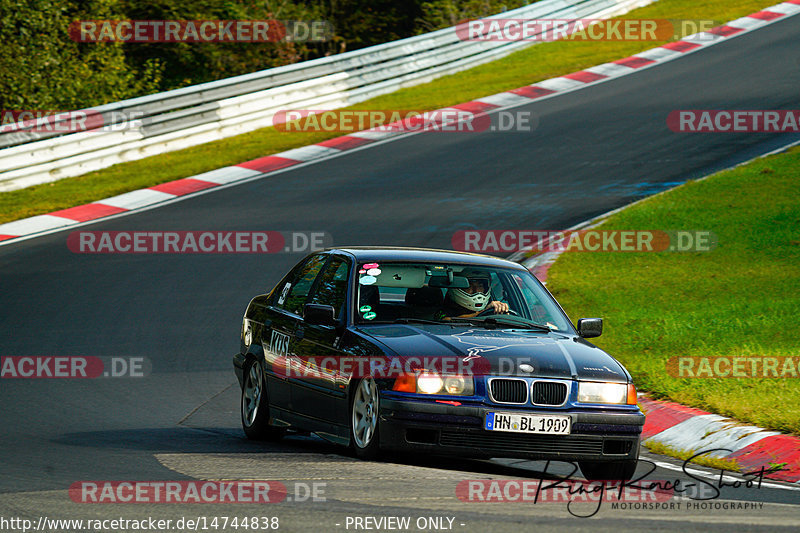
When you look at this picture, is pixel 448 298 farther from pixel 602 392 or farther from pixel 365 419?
pixel 602 392

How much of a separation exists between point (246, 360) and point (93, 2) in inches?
871

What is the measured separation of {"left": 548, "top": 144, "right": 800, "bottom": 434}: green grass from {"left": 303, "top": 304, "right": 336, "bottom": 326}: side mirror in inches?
119

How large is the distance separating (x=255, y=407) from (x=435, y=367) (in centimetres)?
231

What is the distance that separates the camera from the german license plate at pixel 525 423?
6949 mm

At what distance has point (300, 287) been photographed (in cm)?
907

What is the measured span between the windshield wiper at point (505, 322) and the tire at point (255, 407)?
1.73 metres

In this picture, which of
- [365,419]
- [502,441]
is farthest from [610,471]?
[365,419]

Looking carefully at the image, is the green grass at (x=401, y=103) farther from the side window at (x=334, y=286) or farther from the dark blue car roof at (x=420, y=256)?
the dark blue car roof at (x=420, y=256)

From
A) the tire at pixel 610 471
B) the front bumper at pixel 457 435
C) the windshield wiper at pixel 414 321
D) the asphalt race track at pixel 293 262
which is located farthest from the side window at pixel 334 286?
the tire at pixel 610 471

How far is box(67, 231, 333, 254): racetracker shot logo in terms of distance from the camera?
16203mm

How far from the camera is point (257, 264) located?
1549cm

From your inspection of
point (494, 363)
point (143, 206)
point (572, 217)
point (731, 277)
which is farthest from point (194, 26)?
point (494, 363)

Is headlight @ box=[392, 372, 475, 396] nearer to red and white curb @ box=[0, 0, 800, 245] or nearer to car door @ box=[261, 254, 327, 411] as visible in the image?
car door @ box=[261, 254, 327, 411]

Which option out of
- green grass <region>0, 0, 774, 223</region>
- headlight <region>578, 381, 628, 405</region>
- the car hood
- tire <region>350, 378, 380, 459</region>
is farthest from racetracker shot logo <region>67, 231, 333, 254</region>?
headlight <region>578, 381, 628, 405</region>
